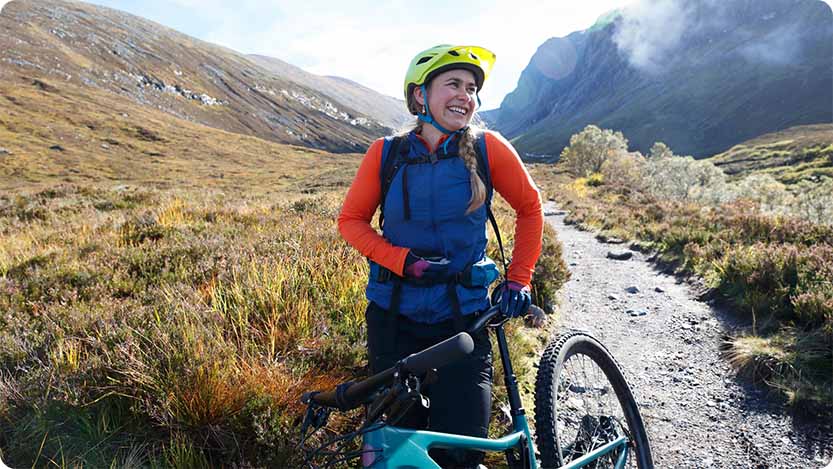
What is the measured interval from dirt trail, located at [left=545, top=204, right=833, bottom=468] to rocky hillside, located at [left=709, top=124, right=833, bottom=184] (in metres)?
81.6

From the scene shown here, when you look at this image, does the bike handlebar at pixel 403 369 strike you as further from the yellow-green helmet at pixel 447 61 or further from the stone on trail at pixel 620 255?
the stone on trail at pixel 620 255

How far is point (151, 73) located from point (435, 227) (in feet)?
489

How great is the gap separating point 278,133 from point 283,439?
141 meters

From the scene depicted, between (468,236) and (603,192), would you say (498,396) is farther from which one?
(603,192)

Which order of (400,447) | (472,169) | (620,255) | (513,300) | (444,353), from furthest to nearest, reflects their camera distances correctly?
(620,255), (472,169), (513,300), (400,447), (444,353)

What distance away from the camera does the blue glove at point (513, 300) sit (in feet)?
8.49

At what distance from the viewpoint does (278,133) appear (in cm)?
13200

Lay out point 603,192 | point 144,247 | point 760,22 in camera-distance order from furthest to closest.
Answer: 1. point 760,22
2. point 603,192
3. point 144,247

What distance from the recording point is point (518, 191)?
118 inches

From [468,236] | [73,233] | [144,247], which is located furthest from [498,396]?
[73,233]

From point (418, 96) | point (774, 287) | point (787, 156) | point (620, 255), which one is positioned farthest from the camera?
point (787, 156)

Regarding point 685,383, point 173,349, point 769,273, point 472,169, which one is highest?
point 472,169

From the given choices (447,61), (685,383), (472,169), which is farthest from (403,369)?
(685,383)

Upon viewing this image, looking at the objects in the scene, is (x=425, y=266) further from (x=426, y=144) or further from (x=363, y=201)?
(x=426, y=144)
